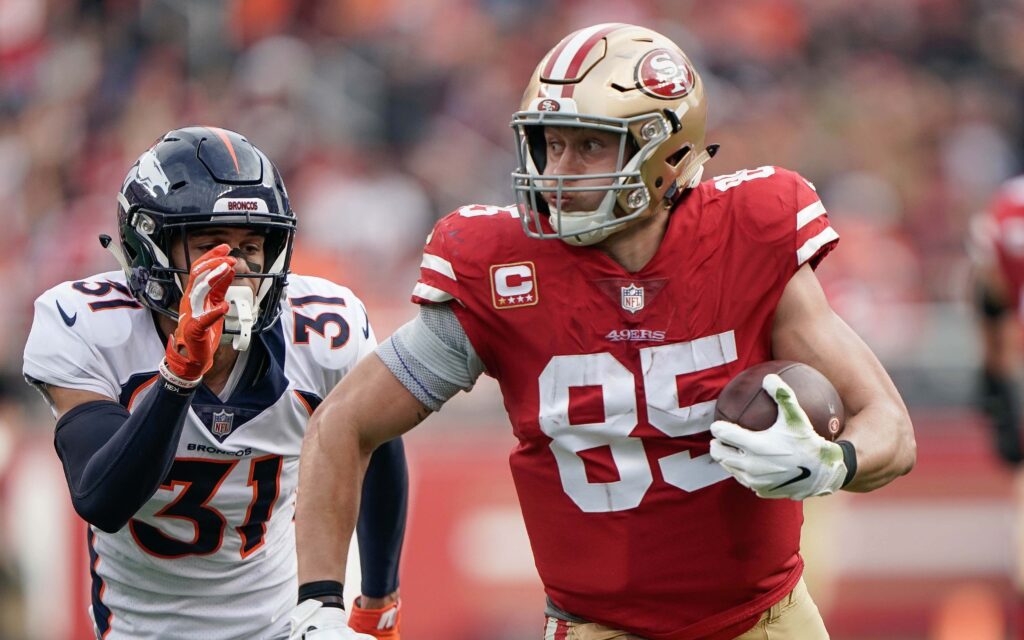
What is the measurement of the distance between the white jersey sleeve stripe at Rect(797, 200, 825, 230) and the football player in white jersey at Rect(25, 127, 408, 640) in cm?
Result: 114

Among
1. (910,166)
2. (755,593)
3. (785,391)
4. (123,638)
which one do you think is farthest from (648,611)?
(910,166)

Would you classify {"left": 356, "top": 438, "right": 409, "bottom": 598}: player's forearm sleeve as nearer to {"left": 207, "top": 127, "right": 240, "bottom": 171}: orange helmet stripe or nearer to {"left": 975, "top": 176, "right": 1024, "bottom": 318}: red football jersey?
{"left": 207, "top": 127, "right": 240, "bottom": 171}: orange helmet stripe

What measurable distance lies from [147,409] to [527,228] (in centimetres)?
88

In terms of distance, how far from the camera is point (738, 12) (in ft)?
36.8

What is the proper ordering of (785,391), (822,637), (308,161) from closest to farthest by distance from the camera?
1. (785,391)
2. (822,637)
3. (308,161)

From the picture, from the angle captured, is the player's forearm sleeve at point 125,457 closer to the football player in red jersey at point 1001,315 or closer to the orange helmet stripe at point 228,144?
the orange helmet stripe at point 228,144

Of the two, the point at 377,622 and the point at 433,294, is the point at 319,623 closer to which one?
the point at 433,294

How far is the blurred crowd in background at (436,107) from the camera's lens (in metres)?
9.56

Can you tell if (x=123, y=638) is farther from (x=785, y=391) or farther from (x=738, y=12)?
(x=738, y=12)

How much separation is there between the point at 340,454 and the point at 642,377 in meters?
0.65

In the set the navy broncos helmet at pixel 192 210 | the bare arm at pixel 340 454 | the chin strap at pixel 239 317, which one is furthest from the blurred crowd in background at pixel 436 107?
the bare arm at pixel 340 454

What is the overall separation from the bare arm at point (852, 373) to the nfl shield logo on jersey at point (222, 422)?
49.7 inches

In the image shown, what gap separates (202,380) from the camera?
3576 mm

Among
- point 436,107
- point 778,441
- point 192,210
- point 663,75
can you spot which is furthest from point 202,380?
point 436,107
